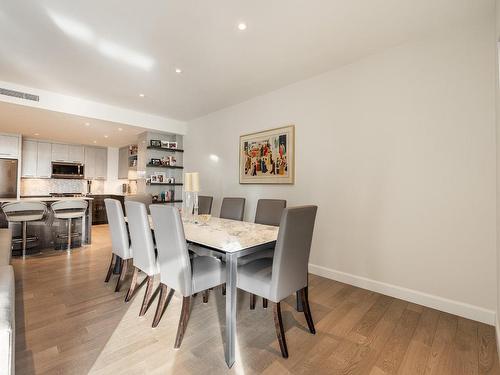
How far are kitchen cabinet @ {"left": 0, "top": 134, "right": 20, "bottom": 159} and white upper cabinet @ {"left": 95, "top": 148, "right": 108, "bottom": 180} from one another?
5.49 feet

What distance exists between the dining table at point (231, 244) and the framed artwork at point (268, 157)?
1.28 metres

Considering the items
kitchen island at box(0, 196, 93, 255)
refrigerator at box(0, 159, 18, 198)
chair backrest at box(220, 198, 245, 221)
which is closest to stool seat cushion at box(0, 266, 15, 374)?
chair backrest at box(220, 198, 245, 221)

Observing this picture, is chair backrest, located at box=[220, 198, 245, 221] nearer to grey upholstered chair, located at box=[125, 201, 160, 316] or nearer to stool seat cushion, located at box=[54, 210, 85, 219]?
grey upholstered chair, located at box=[125, 201, 160, 316]

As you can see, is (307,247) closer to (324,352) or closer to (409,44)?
(324,352)

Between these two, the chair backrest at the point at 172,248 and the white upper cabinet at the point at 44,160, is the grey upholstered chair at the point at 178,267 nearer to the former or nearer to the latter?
the chair backrest at the point at 172,248

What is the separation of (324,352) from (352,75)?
2796 millimetres

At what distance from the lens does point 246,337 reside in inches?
69.1

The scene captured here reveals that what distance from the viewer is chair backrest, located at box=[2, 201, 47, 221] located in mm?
3348

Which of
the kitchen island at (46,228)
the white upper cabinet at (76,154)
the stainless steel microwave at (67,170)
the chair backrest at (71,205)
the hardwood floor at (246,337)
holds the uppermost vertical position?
the white upper cabinet at (76,154)

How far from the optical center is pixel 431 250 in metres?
2.24

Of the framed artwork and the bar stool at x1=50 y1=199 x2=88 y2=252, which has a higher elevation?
Answer: the framed artwork

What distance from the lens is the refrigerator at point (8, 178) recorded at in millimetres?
5322

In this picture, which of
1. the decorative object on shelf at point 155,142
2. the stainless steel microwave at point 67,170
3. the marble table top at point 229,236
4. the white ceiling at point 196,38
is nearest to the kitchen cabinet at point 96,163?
the stainless steel microwave at point 67,170

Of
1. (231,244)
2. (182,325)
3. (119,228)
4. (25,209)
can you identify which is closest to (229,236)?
(231,244)
